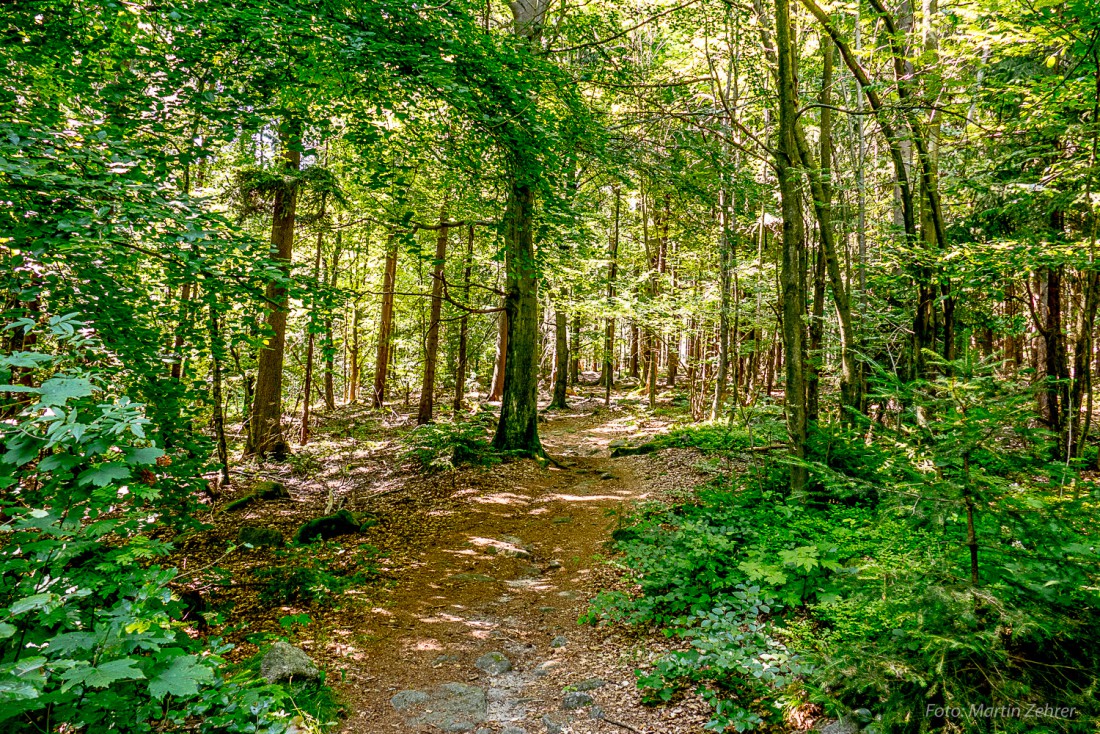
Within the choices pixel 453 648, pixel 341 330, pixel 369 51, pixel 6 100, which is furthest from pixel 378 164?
pixel 341 330

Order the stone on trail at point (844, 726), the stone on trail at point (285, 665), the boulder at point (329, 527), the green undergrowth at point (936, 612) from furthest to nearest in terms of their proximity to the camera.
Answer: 1. the boulder at point (329, 527)
2. the stone on trail at point (285, 665)
3. the stone on trail at point (844, 726)
4. the green undergrowth at point (936, 612)

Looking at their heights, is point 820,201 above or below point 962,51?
below

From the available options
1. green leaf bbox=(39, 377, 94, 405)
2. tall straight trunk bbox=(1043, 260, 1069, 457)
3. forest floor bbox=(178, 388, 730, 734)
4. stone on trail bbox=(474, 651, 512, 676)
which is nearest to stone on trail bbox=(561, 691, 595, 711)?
forest floor bbox=(178, 388, 730, 734)

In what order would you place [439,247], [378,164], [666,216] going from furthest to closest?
1. [666,216]
2. [439,247]
3. [378,164]

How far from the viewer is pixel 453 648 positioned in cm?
512

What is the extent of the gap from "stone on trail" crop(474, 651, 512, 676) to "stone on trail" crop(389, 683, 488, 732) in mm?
272

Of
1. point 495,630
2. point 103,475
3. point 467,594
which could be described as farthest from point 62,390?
point 467,594

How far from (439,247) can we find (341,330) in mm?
9093

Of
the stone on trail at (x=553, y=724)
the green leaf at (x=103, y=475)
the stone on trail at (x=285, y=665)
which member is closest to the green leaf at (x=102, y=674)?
the green leaf at (x=103, y=475)

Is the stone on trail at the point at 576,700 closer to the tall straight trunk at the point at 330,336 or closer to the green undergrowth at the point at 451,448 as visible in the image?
the tall straight trunk at the point at 330,336

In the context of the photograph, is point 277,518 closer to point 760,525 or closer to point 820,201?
point 760,525

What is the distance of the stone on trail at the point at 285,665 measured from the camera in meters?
3.98

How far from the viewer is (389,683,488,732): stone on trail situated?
398 cm

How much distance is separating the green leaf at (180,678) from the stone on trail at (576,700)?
113 inches
